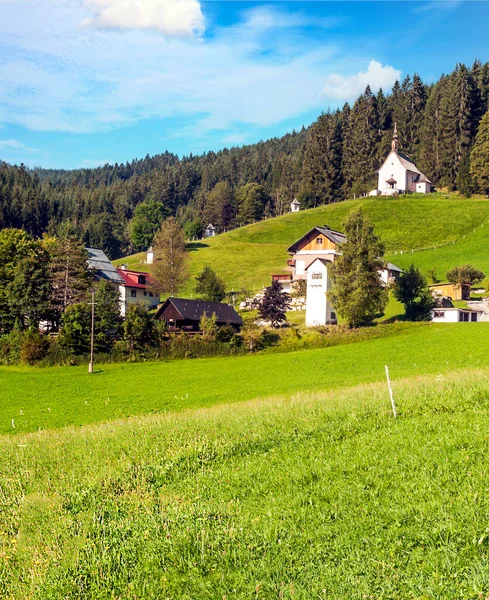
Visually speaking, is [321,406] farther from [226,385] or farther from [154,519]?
[226,385]

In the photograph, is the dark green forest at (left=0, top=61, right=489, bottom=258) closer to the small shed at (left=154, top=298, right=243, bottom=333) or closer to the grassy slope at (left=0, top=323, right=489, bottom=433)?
the small shed at (left=154, top=298, right=243, bottom=333)

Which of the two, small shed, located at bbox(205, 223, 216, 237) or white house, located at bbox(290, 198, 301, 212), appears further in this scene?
small shed, located at bbox(205, 223, 216, 237)

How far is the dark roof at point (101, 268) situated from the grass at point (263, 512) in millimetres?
62816

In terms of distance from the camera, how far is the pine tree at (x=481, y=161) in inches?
4361

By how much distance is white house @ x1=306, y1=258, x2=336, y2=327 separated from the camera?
62.2 m

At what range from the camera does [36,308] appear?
5706 centimetres

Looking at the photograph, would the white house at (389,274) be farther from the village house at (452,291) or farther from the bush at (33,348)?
the bush at (33,348)

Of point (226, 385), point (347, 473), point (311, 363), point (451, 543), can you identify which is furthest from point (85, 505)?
point (311, 363)

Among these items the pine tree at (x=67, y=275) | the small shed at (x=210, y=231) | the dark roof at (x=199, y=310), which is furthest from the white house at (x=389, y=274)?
the small shed at (x=210, y=231)

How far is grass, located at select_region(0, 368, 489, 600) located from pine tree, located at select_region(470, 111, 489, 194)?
11047cm

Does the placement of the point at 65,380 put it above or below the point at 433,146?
below

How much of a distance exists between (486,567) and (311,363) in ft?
121

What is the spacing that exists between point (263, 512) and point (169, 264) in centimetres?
7759

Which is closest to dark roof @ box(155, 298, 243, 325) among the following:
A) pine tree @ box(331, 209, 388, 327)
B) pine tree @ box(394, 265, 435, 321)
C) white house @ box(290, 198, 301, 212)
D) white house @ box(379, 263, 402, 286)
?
pine tree @ box(331, 209, 388, 327)
